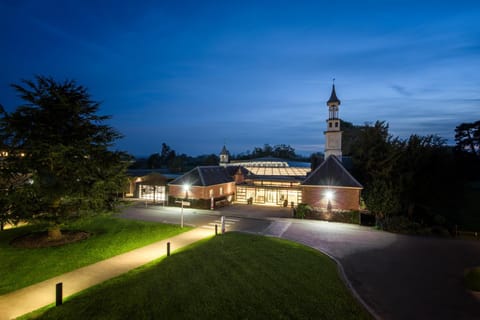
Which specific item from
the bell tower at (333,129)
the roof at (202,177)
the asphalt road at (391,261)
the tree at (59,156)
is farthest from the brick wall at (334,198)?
the tree at (59,156)

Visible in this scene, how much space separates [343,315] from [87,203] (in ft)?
46.9

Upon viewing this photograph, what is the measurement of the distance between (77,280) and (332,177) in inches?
821

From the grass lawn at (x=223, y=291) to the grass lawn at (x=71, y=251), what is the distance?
326cm

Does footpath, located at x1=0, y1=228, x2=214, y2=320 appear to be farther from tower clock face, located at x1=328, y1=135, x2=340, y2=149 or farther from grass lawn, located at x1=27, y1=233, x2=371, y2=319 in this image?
tower clock face, located at x1=328, y1=135, x2=340, y2=149

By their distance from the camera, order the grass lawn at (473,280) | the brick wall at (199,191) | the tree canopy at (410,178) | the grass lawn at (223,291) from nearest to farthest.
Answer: the grass lawn at (223,291) → the grass lawn at (473,280) → the tree canopy at (410,178) → the brick wall at (199,191)

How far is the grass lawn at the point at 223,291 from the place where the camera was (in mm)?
6805

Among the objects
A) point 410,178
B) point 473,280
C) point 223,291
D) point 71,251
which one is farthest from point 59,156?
point 410,178

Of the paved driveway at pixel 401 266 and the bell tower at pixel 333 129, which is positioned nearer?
the paved driveway at pixel 401 266

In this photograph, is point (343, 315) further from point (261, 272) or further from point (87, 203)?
point (87, 203)

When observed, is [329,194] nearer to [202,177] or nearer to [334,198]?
[334,198]

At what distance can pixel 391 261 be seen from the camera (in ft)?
38.3

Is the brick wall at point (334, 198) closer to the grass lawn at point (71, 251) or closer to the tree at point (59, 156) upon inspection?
the grass lawn at point (71, 251)

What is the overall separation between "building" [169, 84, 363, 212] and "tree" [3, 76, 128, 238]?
9788mm

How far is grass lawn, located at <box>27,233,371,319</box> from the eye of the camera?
6.80 meters
